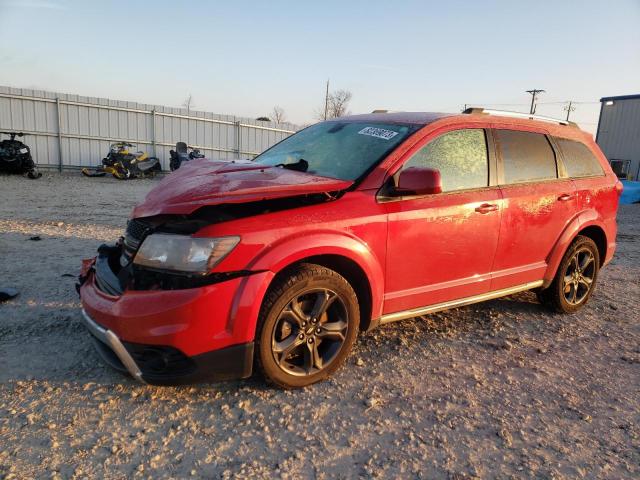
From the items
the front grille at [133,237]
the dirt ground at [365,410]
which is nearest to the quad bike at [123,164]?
the dirt ground at [365,410]

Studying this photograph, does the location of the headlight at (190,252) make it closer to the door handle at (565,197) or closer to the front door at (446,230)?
the front door at (446,230)

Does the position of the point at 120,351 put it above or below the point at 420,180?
below

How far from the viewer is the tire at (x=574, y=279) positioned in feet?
14.0

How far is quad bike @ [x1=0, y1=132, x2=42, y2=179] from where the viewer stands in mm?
13906

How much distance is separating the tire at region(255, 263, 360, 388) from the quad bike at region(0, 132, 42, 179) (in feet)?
47.5

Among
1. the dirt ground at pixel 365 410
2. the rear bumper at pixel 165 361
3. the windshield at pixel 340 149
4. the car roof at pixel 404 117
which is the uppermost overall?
the car roof at pixel 404 117

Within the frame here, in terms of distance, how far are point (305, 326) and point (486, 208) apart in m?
1.67

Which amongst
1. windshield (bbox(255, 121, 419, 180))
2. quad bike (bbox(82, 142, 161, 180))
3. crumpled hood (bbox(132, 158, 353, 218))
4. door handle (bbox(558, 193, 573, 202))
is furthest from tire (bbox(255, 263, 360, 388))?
quad bike (bbox(82, 142, 161, 180))

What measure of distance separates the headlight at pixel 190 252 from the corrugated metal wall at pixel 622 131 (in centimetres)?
2492

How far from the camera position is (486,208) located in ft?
11.3

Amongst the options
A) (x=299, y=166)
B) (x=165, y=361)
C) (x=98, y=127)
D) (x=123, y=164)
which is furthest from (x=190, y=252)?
(x=98, y=127)

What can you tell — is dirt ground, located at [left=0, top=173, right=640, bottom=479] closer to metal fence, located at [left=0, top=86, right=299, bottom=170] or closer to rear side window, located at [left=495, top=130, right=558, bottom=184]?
rear side window, located at [left=495, top=130, right=558, bottom=184]

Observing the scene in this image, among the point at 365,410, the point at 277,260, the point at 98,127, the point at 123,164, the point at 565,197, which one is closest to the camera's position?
the point at 277,260

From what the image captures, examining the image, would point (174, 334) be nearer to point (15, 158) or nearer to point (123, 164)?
point (15, 158)
